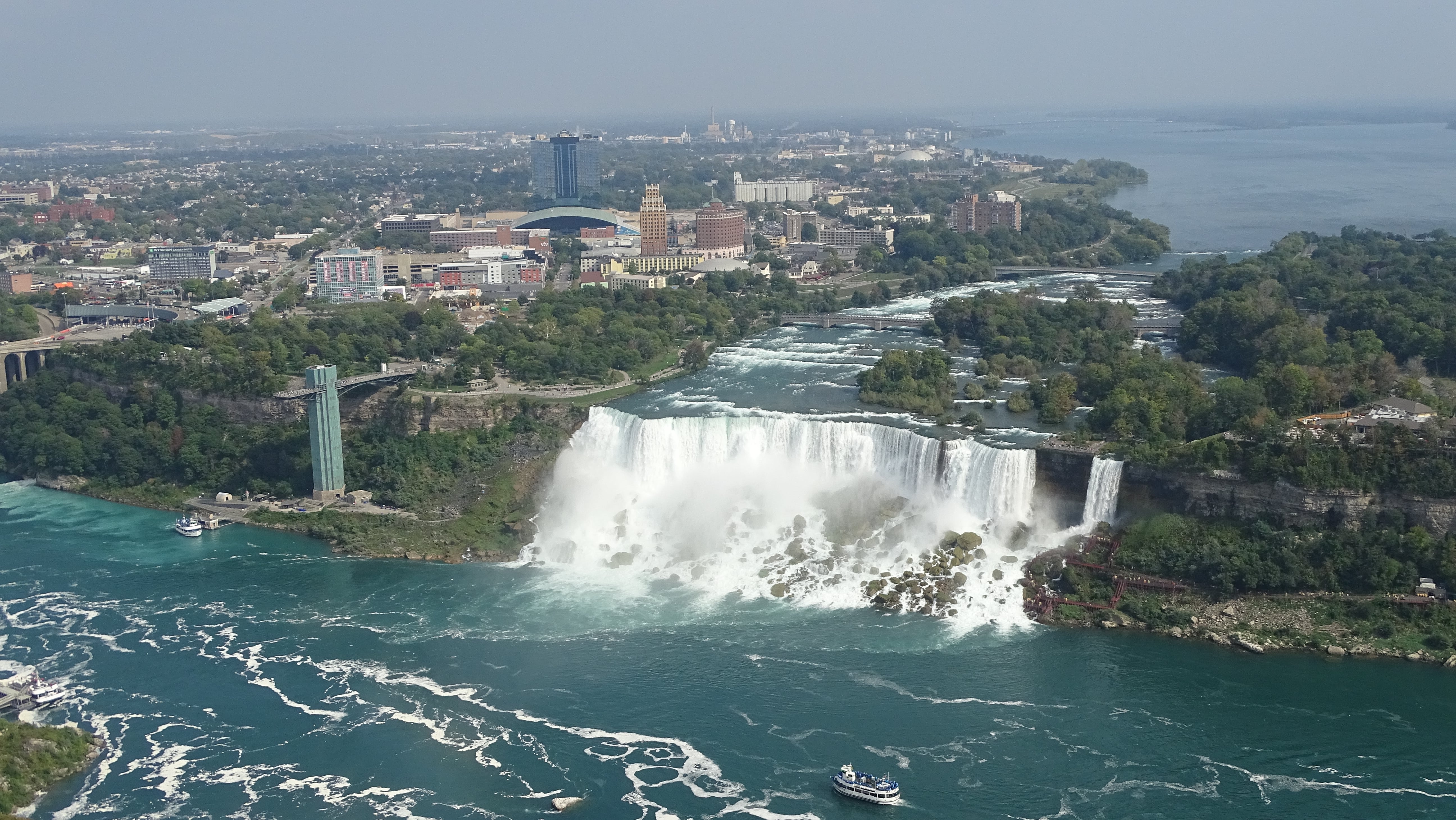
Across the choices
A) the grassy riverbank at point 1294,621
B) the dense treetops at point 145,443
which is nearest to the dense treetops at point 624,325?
the dense treetops at point 145,443

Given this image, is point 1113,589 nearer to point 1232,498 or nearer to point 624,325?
point 1232,498

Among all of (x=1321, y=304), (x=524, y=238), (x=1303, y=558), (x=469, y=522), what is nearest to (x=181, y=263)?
(x=524, y=238)

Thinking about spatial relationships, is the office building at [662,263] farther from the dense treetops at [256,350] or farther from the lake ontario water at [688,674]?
the lake ontario water at [688,674]

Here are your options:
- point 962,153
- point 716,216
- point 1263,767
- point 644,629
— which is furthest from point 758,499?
point 962,153

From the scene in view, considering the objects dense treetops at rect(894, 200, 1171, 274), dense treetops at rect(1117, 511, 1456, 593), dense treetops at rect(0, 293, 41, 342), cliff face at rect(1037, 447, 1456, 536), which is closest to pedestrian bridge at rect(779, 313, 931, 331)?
dense treetops at rect(894, 200, 1171, 274)

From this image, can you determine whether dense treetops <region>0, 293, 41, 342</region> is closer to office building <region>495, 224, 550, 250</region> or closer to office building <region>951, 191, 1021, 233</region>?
office building <region>495, 224, 550, 250</region>

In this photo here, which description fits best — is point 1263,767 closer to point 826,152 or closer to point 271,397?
point 271,397
